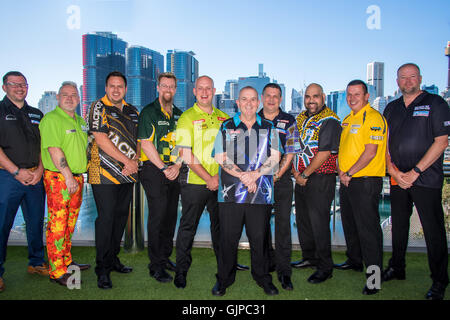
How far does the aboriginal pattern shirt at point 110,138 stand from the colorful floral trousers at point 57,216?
220 millimetres

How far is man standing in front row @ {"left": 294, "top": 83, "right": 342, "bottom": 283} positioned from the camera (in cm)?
244

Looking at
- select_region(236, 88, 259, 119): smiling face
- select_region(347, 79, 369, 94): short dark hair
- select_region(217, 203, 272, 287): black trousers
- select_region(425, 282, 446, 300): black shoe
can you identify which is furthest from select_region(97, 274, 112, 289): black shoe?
select_region(347, 79, 369, 94): short dark hair

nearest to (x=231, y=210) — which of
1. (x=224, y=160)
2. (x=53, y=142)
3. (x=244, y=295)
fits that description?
(x=224, y=160)

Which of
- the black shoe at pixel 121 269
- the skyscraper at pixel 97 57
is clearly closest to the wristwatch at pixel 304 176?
the black shoe at pixel 121 269

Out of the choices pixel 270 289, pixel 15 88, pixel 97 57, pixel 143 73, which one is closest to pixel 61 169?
pixel 15 88

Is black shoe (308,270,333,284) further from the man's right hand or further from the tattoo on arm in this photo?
the man's right hand

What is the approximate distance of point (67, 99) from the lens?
2.42m

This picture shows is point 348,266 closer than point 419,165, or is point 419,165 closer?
point 419,165

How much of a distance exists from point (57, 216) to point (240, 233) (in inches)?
58.6

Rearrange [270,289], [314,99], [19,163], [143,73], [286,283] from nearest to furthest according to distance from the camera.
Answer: [270,289]
[286,283]
[19,163]
[314,99]
[143,73]

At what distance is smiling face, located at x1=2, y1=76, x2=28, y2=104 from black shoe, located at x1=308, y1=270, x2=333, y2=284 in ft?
9.65

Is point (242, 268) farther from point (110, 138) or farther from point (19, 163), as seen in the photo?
point (19, 163)

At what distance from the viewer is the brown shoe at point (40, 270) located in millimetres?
2588
